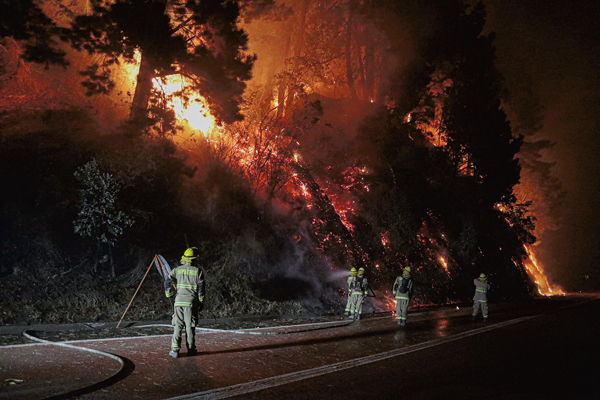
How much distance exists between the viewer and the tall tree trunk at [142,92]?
53.7 ft

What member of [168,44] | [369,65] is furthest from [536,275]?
[168,44]

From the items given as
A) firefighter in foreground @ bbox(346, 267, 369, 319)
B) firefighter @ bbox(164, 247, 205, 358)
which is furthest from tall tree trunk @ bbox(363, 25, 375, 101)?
firefighter @ bbox(164, 247, 205, 358)

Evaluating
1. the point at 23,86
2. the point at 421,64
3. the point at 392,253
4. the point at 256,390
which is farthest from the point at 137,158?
the point at 421,64

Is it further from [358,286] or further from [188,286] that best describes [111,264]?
[358,286]

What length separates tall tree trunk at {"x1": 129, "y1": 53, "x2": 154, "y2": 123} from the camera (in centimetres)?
1638

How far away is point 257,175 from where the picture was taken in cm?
1961

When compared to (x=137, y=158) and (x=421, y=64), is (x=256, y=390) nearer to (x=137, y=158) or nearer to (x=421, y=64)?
(x=137, y=158)

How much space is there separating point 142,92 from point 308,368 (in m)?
14.3

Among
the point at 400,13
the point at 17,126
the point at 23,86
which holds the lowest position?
the point at 17,126

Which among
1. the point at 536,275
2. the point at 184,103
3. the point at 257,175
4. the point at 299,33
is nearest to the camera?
the point at 184,103

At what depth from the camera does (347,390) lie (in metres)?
5.93

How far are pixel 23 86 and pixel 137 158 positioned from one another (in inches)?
324

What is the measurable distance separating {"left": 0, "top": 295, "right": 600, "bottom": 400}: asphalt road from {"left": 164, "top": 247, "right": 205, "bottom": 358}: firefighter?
46 cm

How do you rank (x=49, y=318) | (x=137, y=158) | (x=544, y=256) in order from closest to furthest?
(x=49, y=318)
(x=137, y=158)
(x=544, y=256)
